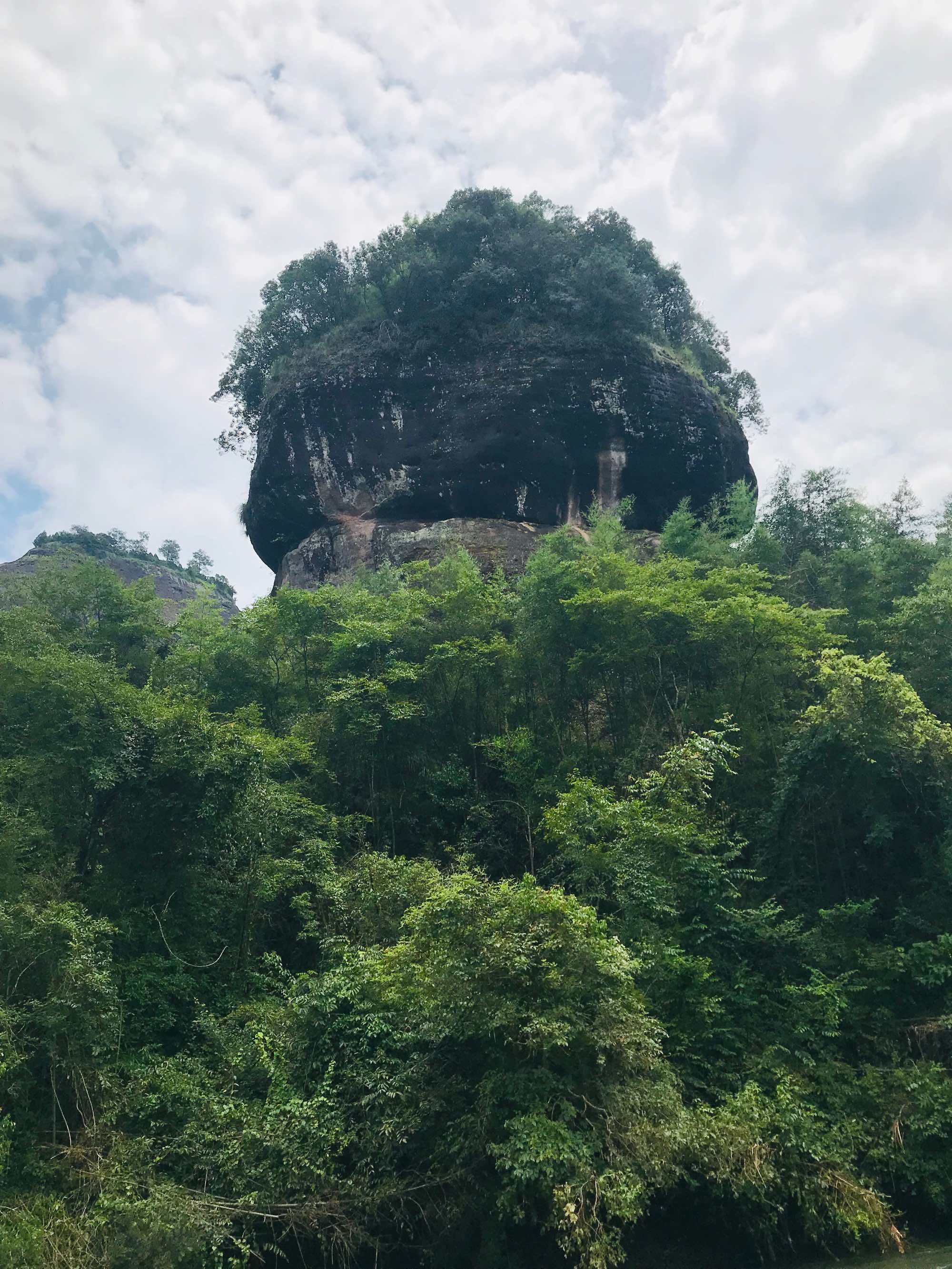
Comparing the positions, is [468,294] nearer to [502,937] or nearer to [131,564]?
[502,937]

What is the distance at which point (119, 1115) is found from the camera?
7867 millimetres

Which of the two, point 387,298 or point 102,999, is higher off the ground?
point 387,298

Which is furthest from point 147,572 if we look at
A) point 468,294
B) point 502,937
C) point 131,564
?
point 502,937

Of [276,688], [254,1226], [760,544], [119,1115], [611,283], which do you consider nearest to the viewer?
[254,1226]

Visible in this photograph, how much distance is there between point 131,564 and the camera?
44406 mm

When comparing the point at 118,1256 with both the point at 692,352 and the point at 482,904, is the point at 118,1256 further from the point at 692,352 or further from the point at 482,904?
the point at 692,352

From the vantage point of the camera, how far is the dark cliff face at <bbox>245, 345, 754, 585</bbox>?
78.0 feet

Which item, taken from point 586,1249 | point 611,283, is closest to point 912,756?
point 586,1249

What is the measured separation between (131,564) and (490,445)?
92.3ft

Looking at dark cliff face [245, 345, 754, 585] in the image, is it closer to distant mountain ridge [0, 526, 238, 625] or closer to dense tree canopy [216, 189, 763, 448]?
dense tree canopy [216, 189, 763, 448]

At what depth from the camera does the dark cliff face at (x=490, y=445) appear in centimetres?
2378

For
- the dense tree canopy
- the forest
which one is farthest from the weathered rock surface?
the forest

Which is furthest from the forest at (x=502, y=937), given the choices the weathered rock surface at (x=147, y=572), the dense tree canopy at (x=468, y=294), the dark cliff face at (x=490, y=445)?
the weathered rock surface at (x=147, y=572)

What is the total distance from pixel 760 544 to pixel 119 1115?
630 inches
